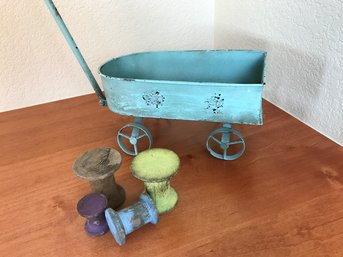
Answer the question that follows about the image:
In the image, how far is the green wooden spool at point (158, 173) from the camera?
44 cm

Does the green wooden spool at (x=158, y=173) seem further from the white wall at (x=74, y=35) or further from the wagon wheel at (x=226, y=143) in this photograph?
the white wall at (x=74, y=35)

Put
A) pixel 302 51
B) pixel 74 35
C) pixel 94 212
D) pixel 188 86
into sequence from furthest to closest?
pixel 74 35 < pixel 302 51 < pixel 188 86 < pixel 94 212

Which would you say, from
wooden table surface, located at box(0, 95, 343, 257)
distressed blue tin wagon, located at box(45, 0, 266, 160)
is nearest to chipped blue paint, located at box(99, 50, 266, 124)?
distressed blue tin wagon, located at box(45, 0, 266, 160)

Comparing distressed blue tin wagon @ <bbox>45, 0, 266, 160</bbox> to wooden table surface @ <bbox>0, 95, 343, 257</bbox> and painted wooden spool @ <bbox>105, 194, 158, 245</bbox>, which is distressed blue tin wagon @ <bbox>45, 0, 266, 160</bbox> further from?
painted wooden spool @ <bbox>105, 194, 158, 245</bbox>

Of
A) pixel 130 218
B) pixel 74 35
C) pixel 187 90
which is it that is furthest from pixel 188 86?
pixel 74 35

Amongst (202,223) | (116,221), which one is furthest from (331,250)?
(116,221)

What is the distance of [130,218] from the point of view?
1.43 ft

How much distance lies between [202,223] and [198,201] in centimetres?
5

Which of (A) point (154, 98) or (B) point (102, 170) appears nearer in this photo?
(B) point (102, 170)

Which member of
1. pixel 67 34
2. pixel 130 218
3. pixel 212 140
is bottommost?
pixel 212 140

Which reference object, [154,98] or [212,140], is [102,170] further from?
[212,140]

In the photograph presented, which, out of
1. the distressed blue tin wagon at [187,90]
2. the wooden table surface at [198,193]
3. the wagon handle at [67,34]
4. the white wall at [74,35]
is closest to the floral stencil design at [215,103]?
the distressed blue tin wagon at [187,90]

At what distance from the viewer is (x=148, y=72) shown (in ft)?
2.29

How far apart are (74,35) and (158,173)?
0.52m
